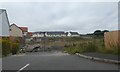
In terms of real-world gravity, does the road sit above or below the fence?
below

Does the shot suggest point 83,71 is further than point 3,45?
No

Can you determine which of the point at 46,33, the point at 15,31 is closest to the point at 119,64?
the point at 15,31

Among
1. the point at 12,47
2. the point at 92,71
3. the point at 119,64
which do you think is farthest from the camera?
the point at 12,47

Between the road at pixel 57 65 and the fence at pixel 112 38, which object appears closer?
the road at pixel 57 65

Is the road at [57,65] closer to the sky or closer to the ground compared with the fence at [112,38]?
closer to the ground

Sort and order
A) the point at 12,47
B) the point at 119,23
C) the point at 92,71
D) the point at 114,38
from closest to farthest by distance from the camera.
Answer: the point at 92,71
the point at 114,38
the point at 119,23
the point at 12,47

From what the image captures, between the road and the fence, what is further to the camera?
the fence

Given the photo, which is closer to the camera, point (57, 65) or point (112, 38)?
point (57, 65)

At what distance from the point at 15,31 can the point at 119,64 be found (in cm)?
7607

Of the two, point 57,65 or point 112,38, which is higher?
point 112,38

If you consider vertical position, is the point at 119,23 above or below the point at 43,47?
above

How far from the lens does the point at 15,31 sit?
86.5 meters

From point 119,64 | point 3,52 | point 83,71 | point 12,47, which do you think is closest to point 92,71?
point 83,71

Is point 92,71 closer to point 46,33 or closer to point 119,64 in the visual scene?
point 119,64
